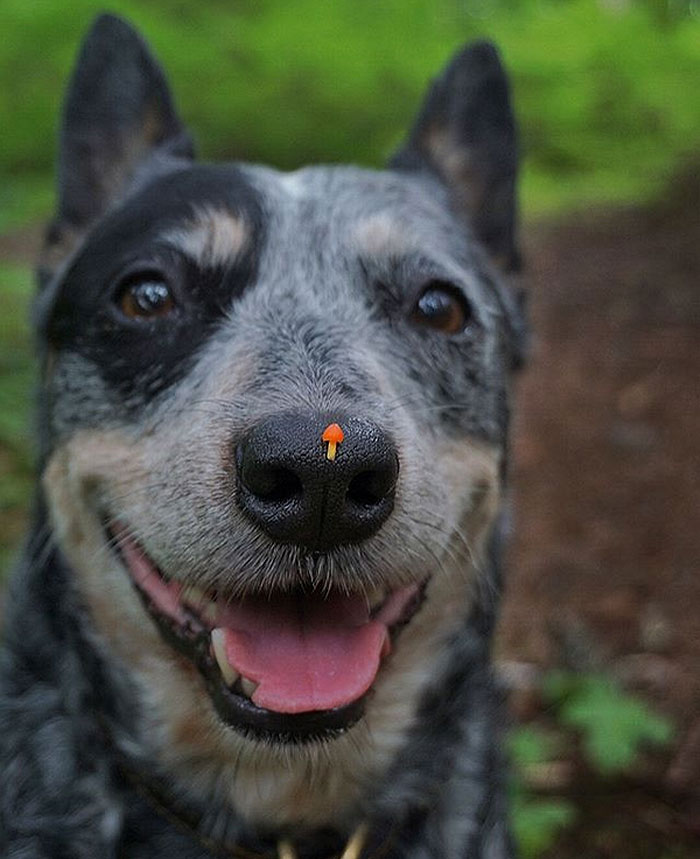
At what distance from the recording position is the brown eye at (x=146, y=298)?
118 inches

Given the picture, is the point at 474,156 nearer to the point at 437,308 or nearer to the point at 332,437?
the point at 437,308

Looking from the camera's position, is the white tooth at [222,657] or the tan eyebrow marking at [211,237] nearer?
the white tooth at [222,657]

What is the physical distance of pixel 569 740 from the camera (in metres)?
4.61

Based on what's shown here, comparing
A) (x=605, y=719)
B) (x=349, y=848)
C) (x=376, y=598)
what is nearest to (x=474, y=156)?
(x=376, y=598)

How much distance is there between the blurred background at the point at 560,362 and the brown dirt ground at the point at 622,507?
0.01 meters

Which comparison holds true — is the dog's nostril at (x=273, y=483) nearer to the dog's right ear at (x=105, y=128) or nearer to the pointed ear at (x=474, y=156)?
the dog's right ear at (x=105, y=128)

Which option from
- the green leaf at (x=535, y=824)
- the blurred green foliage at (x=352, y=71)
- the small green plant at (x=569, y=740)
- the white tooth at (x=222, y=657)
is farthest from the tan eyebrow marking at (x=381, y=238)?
the blurred green foliage at (x=352, y=71)

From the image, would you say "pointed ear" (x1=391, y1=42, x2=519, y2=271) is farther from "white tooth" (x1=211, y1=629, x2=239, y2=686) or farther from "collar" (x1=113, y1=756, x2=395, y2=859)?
"collar" (x1=113, y1=756, x2=395, y2=859)

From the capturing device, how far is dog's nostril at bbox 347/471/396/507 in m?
2.28

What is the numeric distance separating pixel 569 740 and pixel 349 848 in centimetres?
209

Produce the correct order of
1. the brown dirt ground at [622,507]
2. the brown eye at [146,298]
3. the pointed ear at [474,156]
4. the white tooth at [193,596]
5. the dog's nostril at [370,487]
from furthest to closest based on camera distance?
Answer: the brown dirt ground at [622,507], the pointed ear at [474,156], the brown eye at [146,298], the white tooth at [193,596], the dog's nostril at [370,487]

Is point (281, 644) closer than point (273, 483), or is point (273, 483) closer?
point (273, 483)

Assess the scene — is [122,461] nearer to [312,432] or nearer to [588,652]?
[312,432]

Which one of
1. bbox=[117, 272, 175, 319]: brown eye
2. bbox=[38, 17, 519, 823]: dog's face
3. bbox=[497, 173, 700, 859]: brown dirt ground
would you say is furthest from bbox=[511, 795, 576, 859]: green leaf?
bbox=[117, 272, 175, 319]: brown eye
